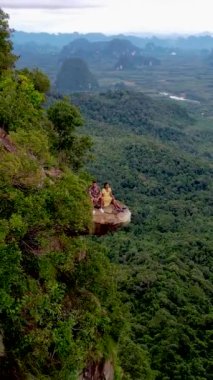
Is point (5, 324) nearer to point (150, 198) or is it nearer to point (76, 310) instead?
point (76, 310)

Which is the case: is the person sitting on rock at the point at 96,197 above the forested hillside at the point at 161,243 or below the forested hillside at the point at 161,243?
above

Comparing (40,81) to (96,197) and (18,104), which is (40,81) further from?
(96,197)

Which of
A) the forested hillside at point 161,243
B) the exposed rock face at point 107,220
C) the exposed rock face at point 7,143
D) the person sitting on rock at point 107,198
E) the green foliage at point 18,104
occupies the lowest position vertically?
the forested hillside at point 161,243

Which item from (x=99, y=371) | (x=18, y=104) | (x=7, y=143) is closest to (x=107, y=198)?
(x=18, y=104)

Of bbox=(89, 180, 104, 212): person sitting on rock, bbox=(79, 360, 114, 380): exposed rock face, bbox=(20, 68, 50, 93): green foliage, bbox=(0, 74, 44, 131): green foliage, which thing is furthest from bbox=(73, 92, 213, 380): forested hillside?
bbox=(0, 74, 44, 131): green foliage

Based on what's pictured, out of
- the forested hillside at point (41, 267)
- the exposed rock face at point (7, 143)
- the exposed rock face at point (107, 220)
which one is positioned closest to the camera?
the forested hillside at point (41, 267)

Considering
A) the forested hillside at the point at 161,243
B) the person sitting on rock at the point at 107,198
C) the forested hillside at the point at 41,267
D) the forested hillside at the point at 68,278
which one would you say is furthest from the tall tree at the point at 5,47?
the forested hillside at the point at 161,243

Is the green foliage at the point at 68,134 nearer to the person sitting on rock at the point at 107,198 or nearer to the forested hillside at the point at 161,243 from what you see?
the person sitting on rock at the point at 107,198

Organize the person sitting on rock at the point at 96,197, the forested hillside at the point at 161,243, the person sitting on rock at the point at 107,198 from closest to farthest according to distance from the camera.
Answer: the person sitting on rock at the point at 96,197
the person sitting on rock at the point at 107,198
the forested hillside at the point at 161,243
